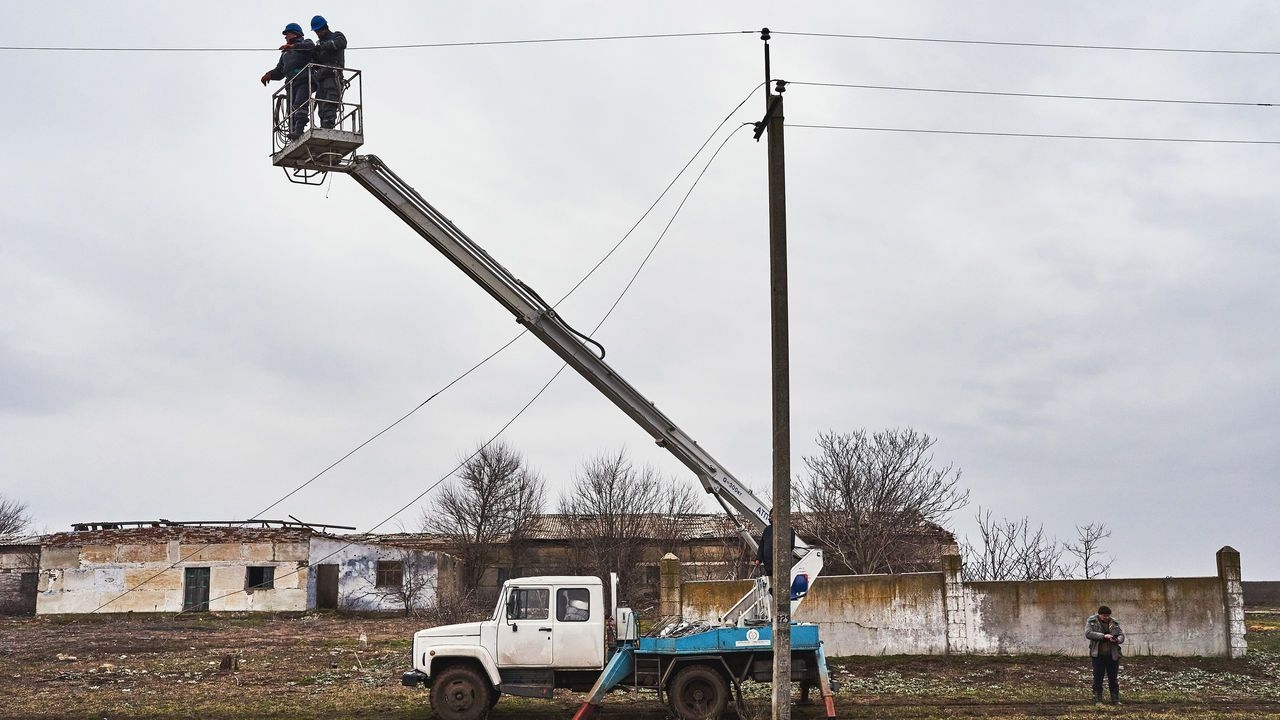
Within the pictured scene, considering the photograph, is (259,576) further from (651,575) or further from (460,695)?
(460,695)

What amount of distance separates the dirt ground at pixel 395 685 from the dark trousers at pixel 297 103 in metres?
8.50

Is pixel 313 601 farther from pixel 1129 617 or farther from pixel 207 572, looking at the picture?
pixel 1129 617

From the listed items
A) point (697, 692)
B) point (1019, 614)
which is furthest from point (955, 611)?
point (697, 692)

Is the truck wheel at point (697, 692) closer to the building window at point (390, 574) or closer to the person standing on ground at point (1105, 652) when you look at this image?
the person standing on ground at point (1105, 652)

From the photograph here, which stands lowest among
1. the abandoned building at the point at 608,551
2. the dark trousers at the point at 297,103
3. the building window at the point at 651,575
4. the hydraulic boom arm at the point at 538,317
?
the building window at the point at 651,575

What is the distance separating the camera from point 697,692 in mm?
15594

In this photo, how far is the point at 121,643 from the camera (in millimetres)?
28344

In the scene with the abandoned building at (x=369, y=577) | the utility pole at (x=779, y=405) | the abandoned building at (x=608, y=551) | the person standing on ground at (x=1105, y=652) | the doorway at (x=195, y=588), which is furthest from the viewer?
the abandoned building at (x=608, y=551)

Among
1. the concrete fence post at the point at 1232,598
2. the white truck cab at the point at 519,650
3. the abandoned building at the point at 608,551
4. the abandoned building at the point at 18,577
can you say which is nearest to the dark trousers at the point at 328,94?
the white truck cab at the point at 519,650

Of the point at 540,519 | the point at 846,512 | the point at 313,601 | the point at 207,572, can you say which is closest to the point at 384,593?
the point at 313,601

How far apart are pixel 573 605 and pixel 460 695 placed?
2.04m

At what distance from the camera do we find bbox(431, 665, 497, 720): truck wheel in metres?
15.5

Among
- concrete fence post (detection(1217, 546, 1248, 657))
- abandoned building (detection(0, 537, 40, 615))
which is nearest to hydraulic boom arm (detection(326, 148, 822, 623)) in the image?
concrete fence post (detection(1217, 546, 1248, 657))

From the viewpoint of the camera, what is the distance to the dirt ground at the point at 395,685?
53.3 ft
